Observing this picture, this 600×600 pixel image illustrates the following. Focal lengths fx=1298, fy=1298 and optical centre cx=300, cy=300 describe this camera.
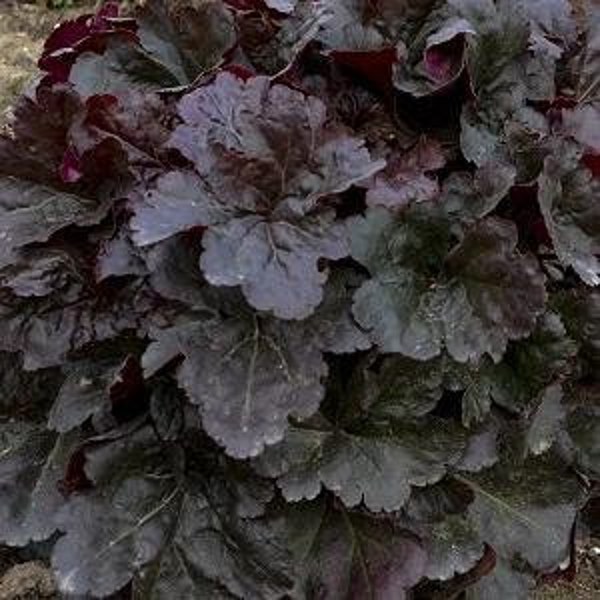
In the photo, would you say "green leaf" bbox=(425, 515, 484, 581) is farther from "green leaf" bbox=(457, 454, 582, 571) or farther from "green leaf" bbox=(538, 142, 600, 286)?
"green leaf" bbox=(538, 142, 600, 286)

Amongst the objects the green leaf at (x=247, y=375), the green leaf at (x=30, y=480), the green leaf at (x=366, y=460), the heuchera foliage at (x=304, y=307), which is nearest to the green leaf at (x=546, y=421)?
the heuchera foliage at (x=304, y=307)

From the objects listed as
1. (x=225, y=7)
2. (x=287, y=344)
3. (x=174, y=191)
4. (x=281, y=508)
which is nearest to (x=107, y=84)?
(x=225, y=7)

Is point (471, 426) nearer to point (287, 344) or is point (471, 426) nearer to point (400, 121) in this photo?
point (287, 344)

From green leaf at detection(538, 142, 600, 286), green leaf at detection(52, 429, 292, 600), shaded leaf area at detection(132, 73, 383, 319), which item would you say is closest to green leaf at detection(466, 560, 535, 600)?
green leaf at detection(52, 429, 292, 600)

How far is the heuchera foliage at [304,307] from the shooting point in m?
1.50

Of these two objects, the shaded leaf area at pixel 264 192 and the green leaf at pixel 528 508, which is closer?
the shaded leaf area at pixel 264 192

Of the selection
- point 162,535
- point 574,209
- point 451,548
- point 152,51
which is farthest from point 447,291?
point 152,51

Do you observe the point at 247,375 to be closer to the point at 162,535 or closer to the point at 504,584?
the point at 162,535

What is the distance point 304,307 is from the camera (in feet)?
4.63

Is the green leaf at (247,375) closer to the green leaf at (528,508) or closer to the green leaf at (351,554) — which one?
the green leaf at (351,554)

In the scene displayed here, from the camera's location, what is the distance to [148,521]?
1.59 meters

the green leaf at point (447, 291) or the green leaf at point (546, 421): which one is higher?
the green leaf at point (447, 291)

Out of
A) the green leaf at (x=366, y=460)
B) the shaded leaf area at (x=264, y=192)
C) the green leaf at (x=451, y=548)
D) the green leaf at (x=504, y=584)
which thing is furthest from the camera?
the green leaf at (x=504, y=584)

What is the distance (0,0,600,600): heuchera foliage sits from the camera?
1.50 meters
